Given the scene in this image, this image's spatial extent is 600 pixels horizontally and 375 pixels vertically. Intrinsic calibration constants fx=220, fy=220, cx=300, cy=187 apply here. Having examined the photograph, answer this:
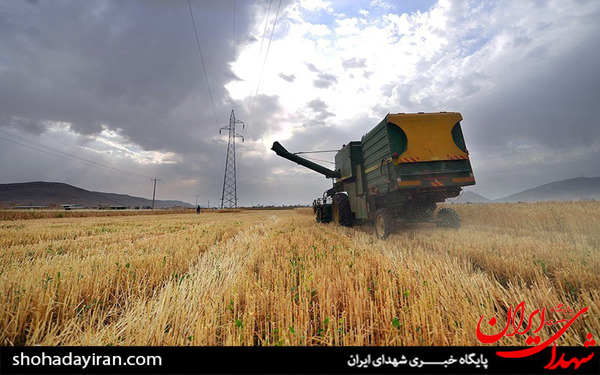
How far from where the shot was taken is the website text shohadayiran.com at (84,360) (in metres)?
1.26

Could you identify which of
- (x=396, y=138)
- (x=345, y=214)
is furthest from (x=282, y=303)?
(x=345, y=214)

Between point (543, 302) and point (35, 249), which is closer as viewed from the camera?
point (543, 302)

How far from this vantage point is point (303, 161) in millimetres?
11938

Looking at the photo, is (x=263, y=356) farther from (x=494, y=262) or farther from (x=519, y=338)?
(x=494, y=262)

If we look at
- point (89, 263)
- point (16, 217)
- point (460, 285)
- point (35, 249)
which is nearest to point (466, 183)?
point (460, 285)

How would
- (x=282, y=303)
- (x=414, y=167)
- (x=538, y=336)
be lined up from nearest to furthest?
(x=538, y=336), (x=282, y=303), (x=414, y=167)

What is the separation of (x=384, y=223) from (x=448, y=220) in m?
3.07

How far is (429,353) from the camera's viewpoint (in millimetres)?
1288

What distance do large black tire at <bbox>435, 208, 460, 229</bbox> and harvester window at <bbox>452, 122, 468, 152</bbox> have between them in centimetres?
240

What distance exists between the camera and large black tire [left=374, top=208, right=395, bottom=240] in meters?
6.19

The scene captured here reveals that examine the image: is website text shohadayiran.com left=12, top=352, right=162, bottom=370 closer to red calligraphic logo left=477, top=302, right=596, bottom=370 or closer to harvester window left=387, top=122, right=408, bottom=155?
red calligraphic logo left=477, top=302, right=596, bottom=370

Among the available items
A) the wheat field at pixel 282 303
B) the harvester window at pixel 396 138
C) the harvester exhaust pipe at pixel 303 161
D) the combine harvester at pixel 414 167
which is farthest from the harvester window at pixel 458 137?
the harvester exhaust pipe at pixel 303 161

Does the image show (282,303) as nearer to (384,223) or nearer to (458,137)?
(384,223)

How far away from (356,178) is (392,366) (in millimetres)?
8067
